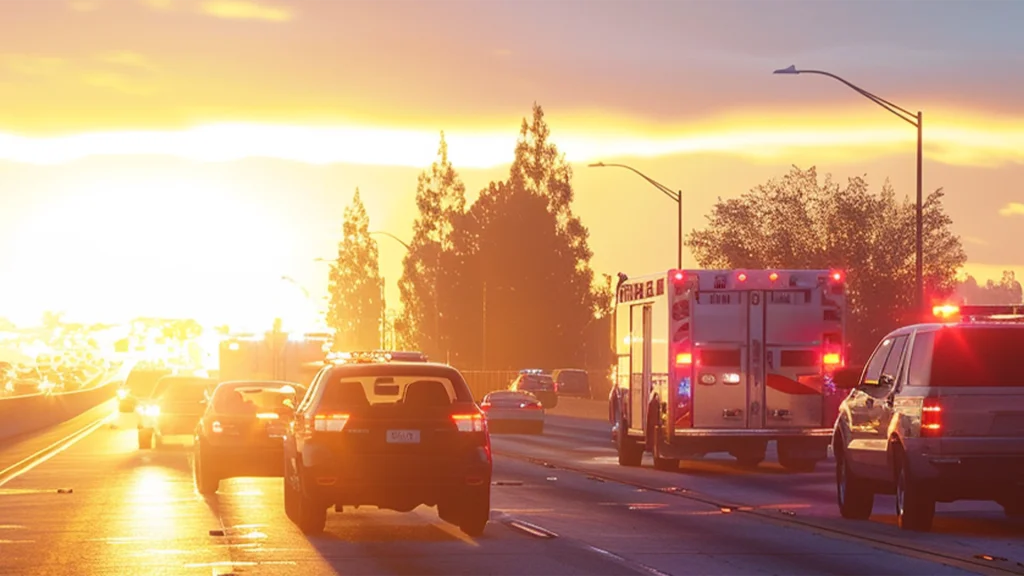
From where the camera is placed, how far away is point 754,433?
94.4 ft

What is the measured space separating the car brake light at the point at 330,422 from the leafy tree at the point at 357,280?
15649 cm

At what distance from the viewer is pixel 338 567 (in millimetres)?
15383

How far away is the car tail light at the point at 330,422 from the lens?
18.2 meters

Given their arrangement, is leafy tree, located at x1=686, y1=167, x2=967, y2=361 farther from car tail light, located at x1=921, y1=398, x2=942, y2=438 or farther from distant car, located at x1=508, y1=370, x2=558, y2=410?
car tail light, located at x1=921, y1=398, x2=942, y2=438

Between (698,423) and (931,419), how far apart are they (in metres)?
10.3

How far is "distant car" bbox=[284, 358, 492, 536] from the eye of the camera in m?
18.1

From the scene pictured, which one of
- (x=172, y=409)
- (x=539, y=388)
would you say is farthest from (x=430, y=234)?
(x=172, y=409)

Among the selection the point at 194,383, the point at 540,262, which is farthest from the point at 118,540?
the point at 540,262

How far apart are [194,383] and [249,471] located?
17.3 meters

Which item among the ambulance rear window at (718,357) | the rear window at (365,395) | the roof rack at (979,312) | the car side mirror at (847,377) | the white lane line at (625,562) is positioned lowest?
the white lane line at (625,562)

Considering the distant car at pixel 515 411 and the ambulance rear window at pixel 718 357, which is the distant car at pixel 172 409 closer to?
the distant car at pixel 515 411

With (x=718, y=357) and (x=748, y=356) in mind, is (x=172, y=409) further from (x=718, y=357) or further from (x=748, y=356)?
(x=748, y=356)

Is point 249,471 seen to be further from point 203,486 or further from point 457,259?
point 457,259

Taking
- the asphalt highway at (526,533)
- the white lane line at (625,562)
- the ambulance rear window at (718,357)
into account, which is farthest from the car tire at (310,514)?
the ambulance rear window at (718,357)
